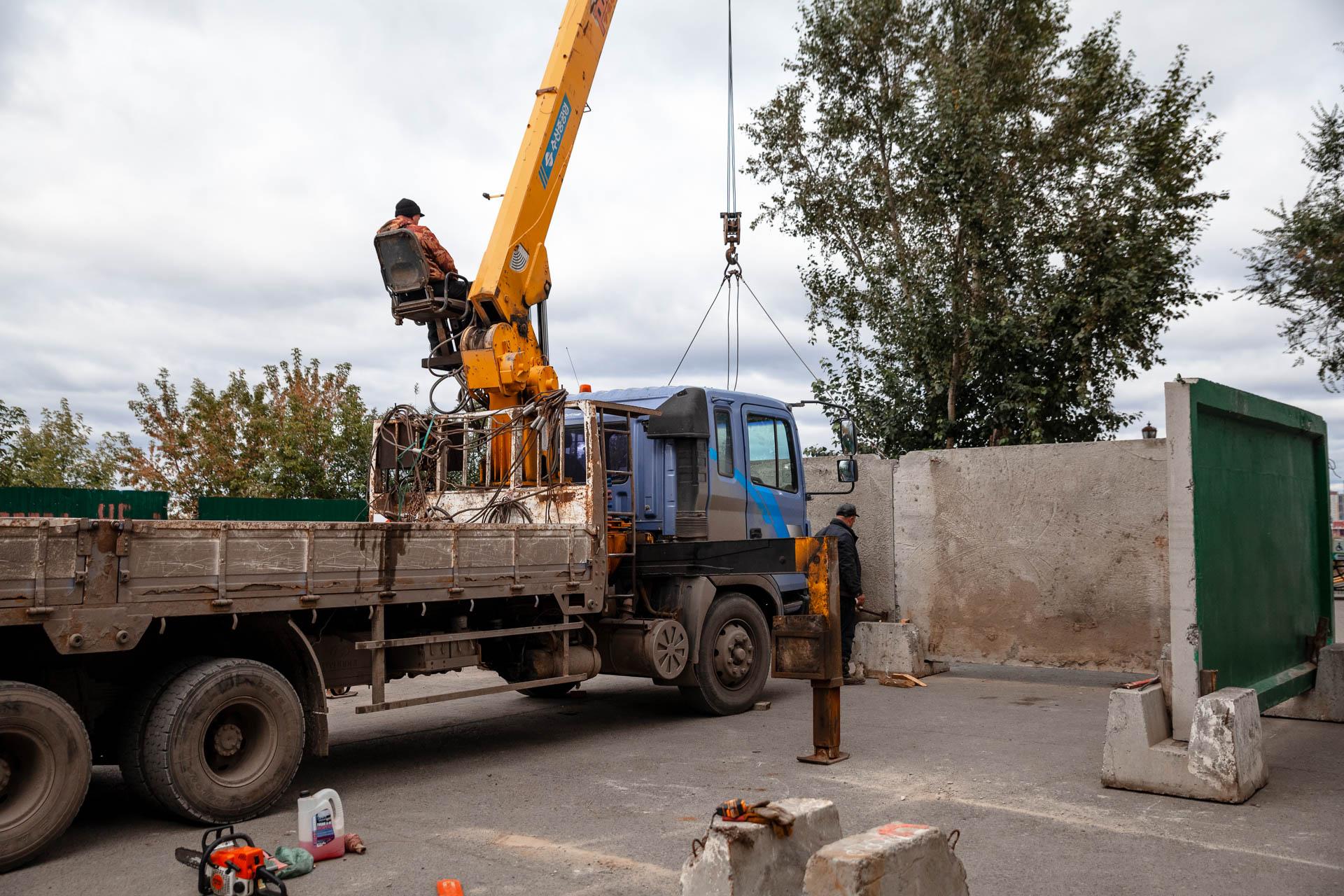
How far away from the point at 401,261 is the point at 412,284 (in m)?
0.22

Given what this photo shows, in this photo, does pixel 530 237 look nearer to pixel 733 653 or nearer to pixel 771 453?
pixel 771 453

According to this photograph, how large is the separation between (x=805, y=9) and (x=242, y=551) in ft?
61.7

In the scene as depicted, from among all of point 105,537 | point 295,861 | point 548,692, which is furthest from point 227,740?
point 548,692

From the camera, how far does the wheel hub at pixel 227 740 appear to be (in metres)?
6.02

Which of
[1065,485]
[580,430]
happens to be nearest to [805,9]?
[1065,485]

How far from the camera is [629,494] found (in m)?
9.62

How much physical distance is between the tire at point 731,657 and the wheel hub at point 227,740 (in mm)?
4048

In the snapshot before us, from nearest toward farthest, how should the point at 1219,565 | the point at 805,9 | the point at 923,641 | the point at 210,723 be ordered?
1. the point at 210,723
2. the point at 1219,565
3. the point at 923,641
4. the point at 805,9

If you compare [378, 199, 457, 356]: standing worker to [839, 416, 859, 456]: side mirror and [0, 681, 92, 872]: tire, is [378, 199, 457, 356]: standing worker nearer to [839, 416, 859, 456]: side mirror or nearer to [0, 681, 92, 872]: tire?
[839, 416, 859, 456]: side mirror

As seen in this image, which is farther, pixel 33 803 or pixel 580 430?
pixel 580 430

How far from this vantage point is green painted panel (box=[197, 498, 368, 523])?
1472 cm

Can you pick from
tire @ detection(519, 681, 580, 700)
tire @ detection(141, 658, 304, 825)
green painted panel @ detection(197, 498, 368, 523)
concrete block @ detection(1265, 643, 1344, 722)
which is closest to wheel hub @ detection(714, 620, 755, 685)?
tire @ detection(519, 681, 580, 700)

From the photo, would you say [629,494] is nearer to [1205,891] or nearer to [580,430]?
[580,430]

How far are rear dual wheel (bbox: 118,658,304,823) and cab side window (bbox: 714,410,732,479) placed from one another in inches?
187
